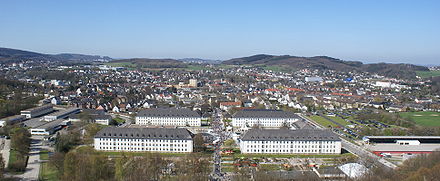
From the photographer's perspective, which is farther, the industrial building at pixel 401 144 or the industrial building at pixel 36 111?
the industrial building at pixel 36 111

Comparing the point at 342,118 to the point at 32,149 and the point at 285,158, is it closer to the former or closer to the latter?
the point at 285,158

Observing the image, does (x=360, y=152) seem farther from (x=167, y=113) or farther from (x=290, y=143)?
(x=167, y=113)

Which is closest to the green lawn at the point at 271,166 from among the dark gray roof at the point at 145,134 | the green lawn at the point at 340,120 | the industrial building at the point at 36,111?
the dark gray roof at the point at 145,134

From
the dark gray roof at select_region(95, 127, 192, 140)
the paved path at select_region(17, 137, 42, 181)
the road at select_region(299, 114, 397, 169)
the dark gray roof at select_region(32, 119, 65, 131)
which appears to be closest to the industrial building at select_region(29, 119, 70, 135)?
the dark gray roof at select_region(32, 119, 65, 131)

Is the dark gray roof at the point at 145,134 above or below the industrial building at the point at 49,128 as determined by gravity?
above

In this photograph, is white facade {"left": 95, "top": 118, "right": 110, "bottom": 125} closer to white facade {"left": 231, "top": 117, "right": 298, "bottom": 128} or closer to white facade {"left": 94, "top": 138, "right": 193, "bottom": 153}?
white facade {"left": 94, "top": 138, "right": 193, "bottom": 153}

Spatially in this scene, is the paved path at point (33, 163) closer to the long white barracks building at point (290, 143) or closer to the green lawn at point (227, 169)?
the green lawn at point (227, 169)

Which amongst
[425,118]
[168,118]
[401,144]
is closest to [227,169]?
[401,144]

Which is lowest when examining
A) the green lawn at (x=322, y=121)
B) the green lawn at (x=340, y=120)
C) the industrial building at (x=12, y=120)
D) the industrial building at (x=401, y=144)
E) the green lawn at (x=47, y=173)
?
the green lawn at (x=340, y=120)

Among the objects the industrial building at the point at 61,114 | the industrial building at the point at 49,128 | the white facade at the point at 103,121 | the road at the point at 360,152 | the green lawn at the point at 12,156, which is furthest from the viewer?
the white facade at the point at 103,121
